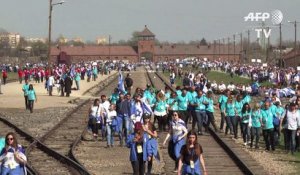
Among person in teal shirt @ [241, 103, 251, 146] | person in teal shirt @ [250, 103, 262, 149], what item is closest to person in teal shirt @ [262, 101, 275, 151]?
person in teal shirt @ [250, 103, 262, 149]

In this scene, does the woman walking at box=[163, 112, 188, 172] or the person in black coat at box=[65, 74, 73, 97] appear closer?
the woman walking at box=[163, 112, 188, 172]

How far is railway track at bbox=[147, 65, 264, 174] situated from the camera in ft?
57.1

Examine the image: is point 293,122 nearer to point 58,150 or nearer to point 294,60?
point 58,150

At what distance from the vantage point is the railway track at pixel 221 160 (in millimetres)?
17406

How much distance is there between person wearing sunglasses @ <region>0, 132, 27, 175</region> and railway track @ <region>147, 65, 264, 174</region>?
5892 mm

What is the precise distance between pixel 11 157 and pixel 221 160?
857 cm

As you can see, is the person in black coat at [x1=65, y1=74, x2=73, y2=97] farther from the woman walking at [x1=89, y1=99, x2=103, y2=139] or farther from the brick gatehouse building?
the brick gatehouse building

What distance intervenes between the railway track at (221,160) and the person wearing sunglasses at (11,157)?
5.89 meters

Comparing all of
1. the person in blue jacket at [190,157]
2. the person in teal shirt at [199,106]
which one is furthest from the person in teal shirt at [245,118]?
the person in blue jacket at [190,157]

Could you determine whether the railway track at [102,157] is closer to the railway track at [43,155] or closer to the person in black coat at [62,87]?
the railway track at [43,155]

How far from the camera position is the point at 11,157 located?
11.8m

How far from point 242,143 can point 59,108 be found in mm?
19007

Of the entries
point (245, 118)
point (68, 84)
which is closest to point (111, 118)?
point (245, 118)

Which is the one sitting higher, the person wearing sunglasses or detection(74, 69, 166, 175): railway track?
the person wearing sunglasses
